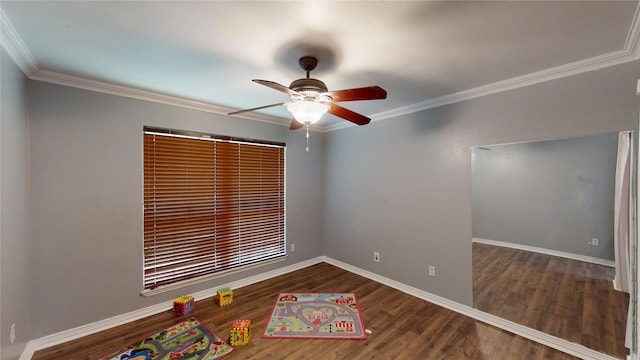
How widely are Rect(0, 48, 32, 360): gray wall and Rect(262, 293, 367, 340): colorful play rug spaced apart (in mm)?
1857

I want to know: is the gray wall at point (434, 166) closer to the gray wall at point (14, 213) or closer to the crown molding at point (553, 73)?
the crown molding at point (553, 73)

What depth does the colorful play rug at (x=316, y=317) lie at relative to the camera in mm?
2354

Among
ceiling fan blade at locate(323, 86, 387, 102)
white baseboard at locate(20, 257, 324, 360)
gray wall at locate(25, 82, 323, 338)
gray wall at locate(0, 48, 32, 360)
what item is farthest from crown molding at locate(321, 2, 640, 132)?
gray wall at locate(0, 48, 32, 360)

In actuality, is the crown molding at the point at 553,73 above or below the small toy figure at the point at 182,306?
above

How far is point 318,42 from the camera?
1.71 metres

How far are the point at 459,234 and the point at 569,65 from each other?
180 cm

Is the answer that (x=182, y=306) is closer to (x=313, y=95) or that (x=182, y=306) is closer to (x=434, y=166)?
(x=313, y=95)

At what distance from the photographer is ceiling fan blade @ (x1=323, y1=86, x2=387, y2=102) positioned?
5.21ft

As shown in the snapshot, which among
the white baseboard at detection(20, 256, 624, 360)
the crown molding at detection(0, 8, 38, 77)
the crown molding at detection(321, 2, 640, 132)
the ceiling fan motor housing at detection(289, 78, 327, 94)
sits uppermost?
the crown molding at detection(0, 8, 38, 77)

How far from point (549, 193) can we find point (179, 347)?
3.65 metres

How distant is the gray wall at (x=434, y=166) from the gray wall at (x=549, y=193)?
0.11 meters

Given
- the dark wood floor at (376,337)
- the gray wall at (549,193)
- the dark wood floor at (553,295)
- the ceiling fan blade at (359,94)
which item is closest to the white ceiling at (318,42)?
the ceiling fan blade at (359,94)

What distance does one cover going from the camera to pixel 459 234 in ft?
9.05

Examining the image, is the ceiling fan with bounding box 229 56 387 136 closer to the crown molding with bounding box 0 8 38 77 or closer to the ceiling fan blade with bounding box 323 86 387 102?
the ceiling fan blade with bounding box 323 86 387 102
